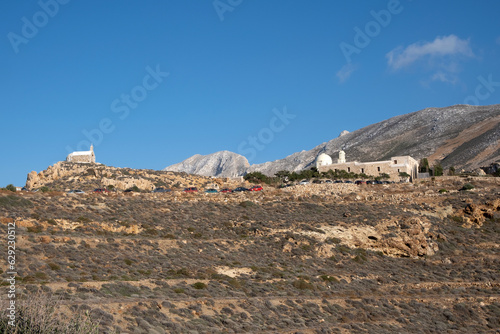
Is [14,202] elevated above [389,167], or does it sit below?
below

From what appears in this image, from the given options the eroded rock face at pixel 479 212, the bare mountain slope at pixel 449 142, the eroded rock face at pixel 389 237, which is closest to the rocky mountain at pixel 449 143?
the bare mountain slope at pixel 449 142

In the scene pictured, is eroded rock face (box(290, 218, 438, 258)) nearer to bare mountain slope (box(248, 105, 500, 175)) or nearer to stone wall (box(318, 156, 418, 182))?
stone wall (box(318, 156, 418, 182))

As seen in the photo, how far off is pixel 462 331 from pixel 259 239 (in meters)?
17.2

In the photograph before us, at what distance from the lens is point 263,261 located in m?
34.1

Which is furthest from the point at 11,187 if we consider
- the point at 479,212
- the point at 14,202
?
the point at 479,212

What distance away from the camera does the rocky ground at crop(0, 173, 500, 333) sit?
72.3ft

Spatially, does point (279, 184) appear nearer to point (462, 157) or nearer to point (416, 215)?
point (416, 215)

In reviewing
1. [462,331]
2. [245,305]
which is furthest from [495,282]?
[245,305]

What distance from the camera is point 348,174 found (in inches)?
3324

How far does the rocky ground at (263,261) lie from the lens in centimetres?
2203

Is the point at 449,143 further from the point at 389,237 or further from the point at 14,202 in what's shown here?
the point at 14,202

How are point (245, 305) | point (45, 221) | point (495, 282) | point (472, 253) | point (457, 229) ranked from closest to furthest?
point (245, 305), point (45, 221), point (495, 282), point (472, 253), point (457, 229)

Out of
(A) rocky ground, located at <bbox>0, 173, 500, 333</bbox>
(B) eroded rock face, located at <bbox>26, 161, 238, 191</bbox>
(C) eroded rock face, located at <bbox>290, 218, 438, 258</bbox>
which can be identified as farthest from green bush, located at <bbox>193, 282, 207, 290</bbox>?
(B) eroded rock face, located at <bbox>26, 161, 238, 191</bbox>

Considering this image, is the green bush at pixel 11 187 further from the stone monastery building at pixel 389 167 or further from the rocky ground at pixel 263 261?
the stone monastery building at pixel 389 167
